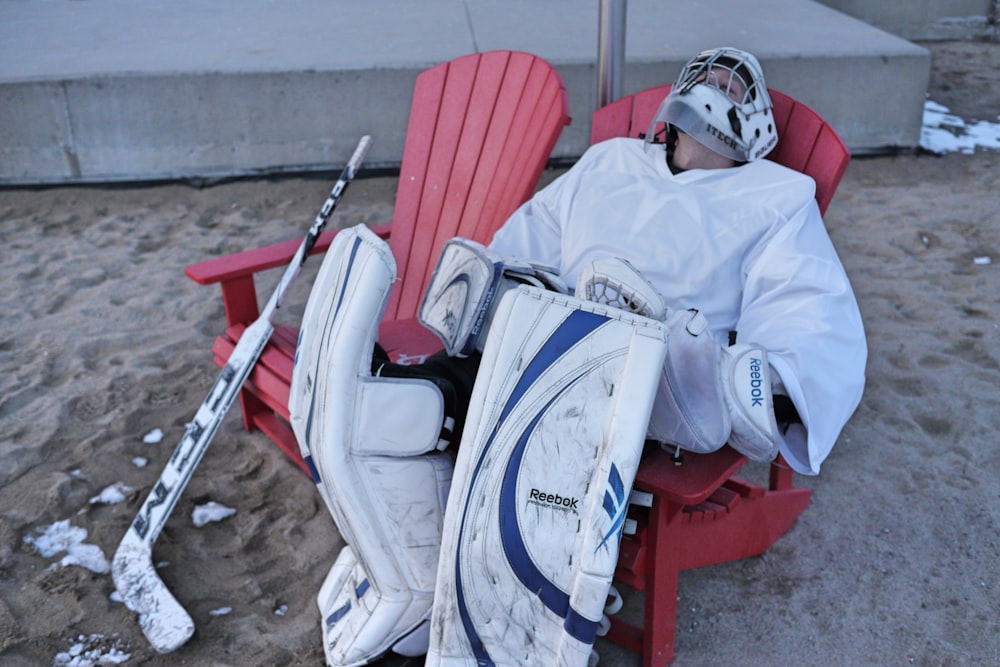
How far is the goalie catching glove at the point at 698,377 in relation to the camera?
162 cm

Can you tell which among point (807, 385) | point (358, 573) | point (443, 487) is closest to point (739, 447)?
point (807, 385)

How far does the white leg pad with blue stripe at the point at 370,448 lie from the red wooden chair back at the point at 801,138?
1.11 metres

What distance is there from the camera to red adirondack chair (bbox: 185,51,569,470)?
8.47 ft

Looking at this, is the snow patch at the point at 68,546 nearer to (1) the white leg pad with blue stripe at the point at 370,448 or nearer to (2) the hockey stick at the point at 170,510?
(2) the hockey stick at the point at 170,510

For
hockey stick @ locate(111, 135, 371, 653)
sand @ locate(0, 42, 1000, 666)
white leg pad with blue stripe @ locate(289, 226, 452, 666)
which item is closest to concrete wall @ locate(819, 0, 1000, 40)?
sand @ locate(0, 42, 1000, 666)

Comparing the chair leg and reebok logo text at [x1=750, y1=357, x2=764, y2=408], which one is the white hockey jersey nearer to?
reebok logo text at [x1=750, y1=357, x2=764, y2=408]

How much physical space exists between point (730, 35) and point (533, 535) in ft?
13.1

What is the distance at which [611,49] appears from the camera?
8.79ft

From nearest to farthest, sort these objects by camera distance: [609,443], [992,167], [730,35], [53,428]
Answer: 1. [609,443]
2. [53,428]
3. [992,167]
4. [730,35]

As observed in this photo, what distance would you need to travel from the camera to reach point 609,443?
4.96 feet

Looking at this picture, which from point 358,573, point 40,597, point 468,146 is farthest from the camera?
point 468,146

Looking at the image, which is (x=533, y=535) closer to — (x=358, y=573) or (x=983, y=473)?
(x=358, y=573)

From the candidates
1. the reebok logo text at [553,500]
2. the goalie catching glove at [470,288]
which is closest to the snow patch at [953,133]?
the goalie catching glove at [470,288]

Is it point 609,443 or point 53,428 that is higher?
point 609,443
